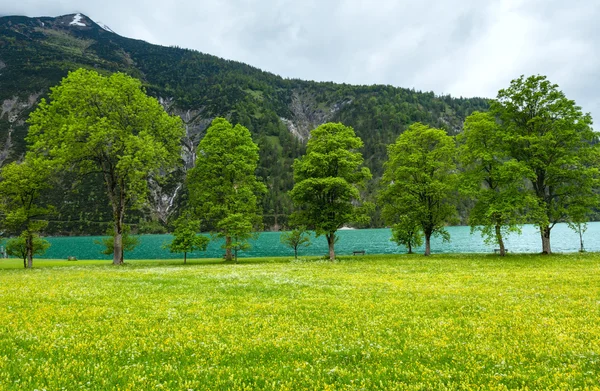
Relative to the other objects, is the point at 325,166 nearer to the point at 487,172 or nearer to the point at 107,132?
the point at 487,172

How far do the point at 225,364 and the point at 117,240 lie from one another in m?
45.1

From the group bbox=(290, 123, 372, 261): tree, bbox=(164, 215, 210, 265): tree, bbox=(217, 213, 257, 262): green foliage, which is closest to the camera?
bbox=(290, 123, 372, 261): tree

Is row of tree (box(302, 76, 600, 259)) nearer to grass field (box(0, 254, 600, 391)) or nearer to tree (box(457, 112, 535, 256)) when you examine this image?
tree (box(457, 112, 535, 256))

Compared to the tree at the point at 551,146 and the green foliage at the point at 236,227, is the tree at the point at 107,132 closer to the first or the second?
the green foliage at the point at 236,227

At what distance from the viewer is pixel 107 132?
44406 millimetres

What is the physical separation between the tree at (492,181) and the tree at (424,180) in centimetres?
359

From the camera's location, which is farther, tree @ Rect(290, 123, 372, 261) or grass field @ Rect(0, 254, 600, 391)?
tree @ Rect(290, 123, 372, 261)

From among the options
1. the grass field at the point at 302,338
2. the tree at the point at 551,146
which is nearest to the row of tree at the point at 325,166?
the tree at the point at 551,146

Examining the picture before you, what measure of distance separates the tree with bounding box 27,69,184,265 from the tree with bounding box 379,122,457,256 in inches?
1370

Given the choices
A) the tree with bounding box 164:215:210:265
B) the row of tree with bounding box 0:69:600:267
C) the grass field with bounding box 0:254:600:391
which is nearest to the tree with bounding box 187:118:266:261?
the row of tree with bounding box 0:69:600:267

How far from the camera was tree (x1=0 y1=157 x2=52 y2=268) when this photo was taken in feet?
145

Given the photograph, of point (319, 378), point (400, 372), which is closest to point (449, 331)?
point (400, 372)

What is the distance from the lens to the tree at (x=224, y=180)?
52.8 metres

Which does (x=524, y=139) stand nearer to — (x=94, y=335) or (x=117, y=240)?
(x=94, y=335)
